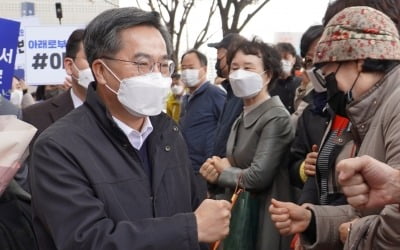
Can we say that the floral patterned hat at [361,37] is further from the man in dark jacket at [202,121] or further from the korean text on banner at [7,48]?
the man in dark jacket at [202,121]

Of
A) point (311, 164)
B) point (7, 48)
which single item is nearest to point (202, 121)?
point (7, 48)

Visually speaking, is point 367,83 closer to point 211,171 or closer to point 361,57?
point 361,57

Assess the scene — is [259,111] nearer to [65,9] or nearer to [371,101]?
[371,101]

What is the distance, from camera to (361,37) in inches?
98.3

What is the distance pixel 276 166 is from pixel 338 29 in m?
1.79

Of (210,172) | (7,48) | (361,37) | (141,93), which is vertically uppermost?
(361,37)

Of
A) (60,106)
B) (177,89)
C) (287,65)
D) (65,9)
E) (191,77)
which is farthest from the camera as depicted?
(65,9)

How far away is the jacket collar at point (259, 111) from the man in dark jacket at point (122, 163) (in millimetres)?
1907

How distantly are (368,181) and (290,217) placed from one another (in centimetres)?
113

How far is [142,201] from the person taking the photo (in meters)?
2.26

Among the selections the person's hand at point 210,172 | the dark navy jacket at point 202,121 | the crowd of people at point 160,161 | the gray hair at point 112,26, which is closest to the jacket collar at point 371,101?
the crowd of people at point 160,161

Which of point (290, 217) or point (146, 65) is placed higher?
point (146, 65)

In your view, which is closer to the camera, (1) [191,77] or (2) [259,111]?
(2) [259,111]

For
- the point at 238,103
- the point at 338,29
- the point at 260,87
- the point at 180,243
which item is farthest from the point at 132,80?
the point at 238,103
